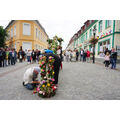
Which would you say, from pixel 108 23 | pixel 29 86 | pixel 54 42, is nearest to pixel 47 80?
pixel 29 86

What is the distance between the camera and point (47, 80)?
2.80 m

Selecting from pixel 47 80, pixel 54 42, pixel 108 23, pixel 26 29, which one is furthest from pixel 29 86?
pixel 26 29

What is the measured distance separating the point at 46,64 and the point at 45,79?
0.47 metres

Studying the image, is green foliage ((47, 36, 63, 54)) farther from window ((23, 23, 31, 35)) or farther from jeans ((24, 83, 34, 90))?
window ((23, 23, 31, 35))

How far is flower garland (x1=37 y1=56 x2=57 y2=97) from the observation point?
268 centimetres

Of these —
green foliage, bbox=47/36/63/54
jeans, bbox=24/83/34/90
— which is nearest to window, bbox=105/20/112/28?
green foliage, bbox=47/36/63/54

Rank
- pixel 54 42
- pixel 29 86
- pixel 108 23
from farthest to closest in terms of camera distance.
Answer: pixel 108 23
pixel 54 42
pixel 29 86

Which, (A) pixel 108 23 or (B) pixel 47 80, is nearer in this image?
(B) pixel 47 80

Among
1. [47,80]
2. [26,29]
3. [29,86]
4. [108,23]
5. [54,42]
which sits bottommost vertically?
[29,86]

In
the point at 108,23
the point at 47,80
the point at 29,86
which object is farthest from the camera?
the point at 108,23

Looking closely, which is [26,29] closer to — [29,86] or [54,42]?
[54,42]

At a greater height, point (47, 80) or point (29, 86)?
point (47, 80)

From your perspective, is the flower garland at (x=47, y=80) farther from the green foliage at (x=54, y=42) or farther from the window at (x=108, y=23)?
the window at (x=108, y=23)

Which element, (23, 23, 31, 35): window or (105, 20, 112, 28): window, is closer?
(105, 20, 112, 28): window
